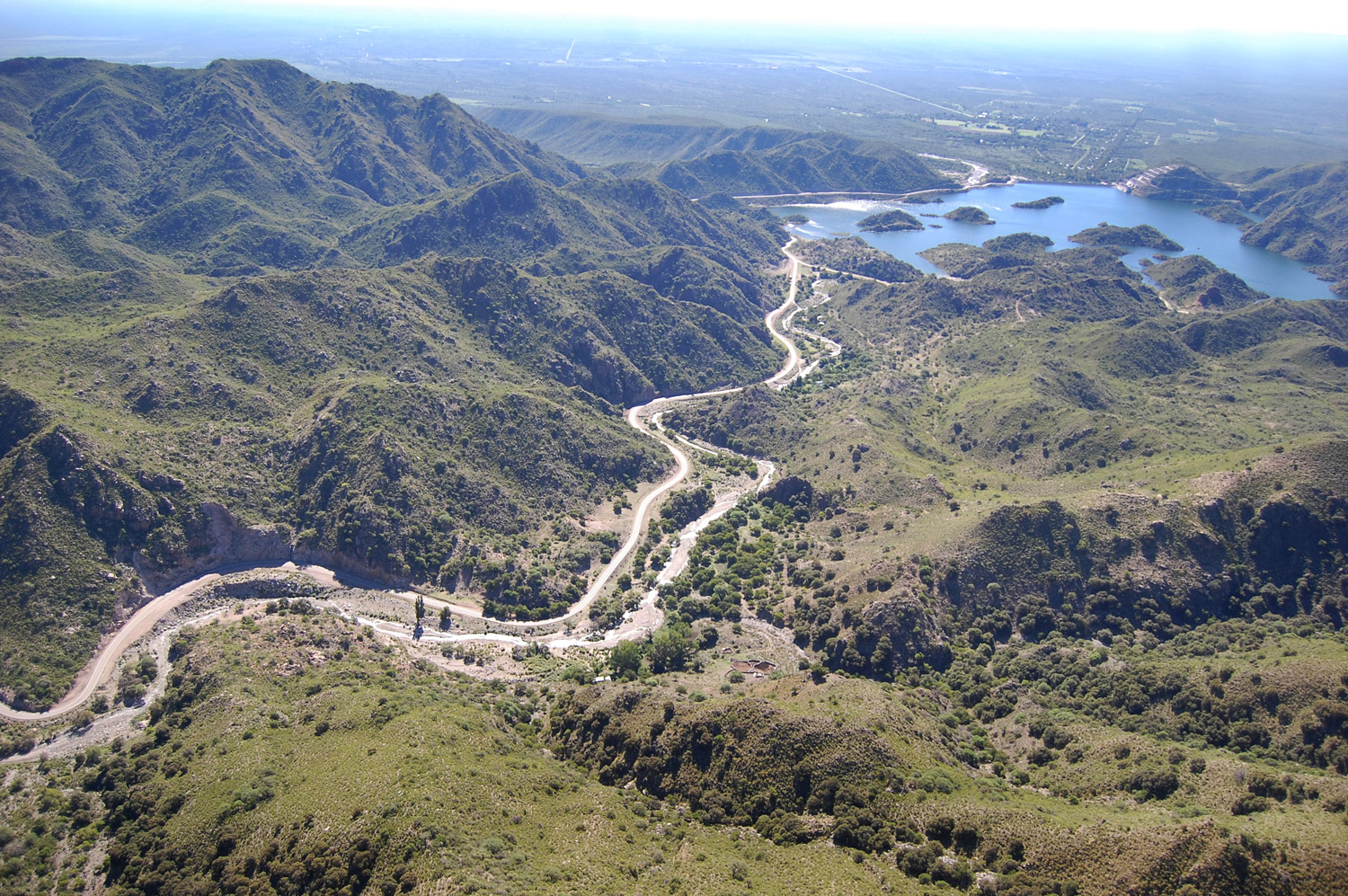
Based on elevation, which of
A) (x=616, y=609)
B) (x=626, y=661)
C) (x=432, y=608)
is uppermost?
(x=626, y=661)

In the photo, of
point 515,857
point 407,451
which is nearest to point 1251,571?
point 515,857

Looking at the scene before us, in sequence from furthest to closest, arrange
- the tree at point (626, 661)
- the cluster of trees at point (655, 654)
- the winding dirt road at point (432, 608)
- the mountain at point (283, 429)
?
the mountain at point (283, 429), the cluster of trees at point (655, 654), the tree at point (626, 661), the winding dirt road at point (432, 608)

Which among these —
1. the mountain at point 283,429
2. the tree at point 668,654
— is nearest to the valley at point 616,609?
the tree at point 668,654

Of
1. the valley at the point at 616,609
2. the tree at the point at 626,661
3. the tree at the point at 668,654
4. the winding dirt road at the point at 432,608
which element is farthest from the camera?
the tree at the point at 668,654

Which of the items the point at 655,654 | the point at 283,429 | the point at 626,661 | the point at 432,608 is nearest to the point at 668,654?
the point at 655,654

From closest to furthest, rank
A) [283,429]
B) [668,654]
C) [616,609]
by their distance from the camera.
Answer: [668,654] < [616,609] < [283,429]

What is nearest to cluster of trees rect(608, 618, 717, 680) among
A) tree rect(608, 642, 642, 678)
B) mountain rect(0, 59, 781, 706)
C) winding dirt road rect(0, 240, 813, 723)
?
tree rect(608, 642, 642, 678)

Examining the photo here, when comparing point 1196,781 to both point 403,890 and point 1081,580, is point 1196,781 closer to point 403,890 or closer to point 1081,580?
point 1081,580

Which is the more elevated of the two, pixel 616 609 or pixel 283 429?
pixel 283 429

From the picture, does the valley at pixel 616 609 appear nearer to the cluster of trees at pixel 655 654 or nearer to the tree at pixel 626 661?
the cluster of trees at pixel 655 654

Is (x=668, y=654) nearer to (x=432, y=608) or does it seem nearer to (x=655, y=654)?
(x=655, y=654)

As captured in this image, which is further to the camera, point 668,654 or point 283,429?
point 283,429

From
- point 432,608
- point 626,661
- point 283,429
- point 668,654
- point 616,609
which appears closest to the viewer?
point 626,661
